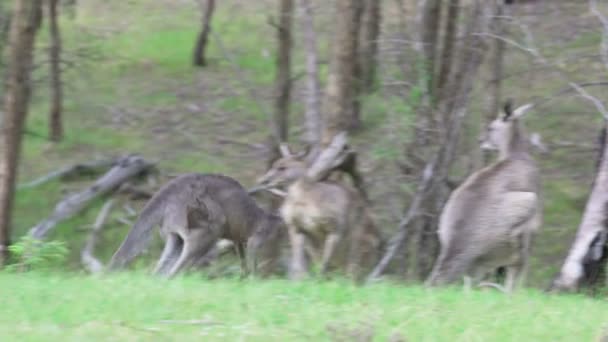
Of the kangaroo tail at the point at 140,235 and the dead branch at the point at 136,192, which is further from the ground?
the kangaroo tail at the point at 140,235

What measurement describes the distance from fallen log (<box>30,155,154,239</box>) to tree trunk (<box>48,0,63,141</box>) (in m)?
1.89

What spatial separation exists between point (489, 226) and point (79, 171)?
11.8 meters

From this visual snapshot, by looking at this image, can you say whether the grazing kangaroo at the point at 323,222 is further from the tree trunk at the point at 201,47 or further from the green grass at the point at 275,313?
the tree trunk at the point at 201,47

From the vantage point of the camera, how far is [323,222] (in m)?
9.94

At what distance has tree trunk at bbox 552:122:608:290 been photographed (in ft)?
31.0

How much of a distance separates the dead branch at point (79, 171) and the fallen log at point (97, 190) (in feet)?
2.20

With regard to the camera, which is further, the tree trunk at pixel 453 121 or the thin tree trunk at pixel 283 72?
the thin tree trunk at pixel 283 72

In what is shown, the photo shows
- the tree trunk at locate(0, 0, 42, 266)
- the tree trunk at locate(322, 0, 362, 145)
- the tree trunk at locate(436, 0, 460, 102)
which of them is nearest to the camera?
the tree trunk at locate(322, 0, 362, 145)

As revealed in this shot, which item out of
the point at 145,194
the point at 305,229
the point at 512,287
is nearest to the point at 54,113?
the point at 145,194

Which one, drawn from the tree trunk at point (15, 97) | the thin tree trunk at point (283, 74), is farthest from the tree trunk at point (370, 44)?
the tree trunk at point (15, 97)

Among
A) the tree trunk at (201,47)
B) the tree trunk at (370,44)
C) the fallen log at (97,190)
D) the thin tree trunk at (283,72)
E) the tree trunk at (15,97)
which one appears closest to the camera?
the tree trunk at (15,97)

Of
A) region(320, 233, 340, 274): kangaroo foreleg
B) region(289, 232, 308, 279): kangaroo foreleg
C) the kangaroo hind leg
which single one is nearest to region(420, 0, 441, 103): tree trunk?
region(320, 233, 340, 274): kangaroo foreleg

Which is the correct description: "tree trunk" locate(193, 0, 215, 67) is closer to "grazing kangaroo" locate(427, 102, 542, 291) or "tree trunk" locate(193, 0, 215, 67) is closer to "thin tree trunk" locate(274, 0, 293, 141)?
"thin tree trunk" locate(274, 0, 293, 141)

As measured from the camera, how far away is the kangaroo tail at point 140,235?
975 cm
